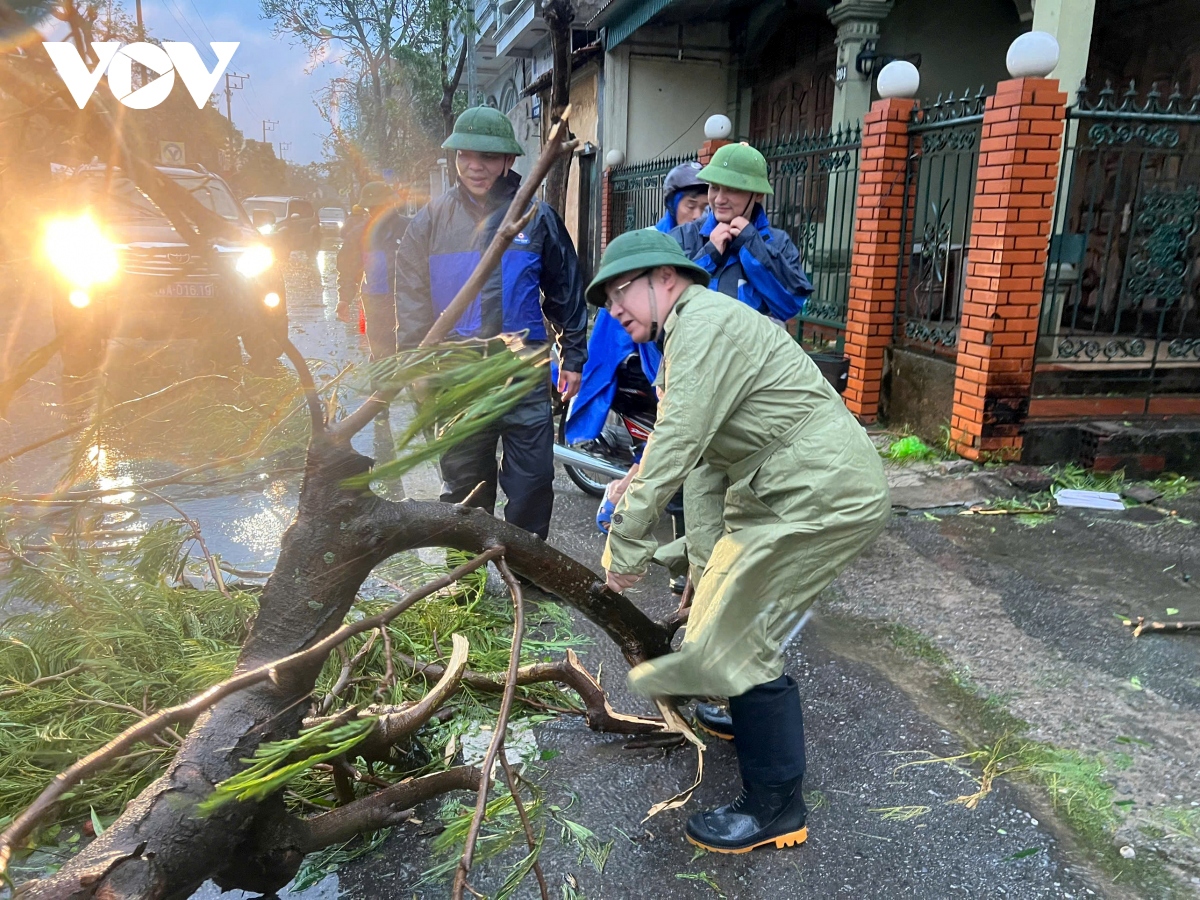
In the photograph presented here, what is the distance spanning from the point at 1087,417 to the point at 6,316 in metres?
15.4

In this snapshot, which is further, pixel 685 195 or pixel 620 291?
pixel 685 195

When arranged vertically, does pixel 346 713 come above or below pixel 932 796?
above

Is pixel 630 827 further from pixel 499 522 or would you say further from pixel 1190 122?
pixel 1190 122

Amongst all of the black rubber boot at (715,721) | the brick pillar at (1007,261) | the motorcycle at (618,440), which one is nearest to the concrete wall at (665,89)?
the brick pillar at (1007,261)

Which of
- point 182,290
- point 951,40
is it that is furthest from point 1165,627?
point 951,40

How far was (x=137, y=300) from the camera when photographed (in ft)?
27.9

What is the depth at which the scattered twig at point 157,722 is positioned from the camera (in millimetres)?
1664

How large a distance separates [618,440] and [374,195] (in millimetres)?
3151

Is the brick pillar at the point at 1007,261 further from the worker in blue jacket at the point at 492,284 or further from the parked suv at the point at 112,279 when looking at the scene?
the parked suv at the point at 112,279

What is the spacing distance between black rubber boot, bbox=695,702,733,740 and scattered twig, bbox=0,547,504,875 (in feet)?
4.34

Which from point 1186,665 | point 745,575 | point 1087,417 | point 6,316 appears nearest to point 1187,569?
point 1186,665

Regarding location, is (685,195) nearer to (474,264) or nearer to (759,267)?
(759,267)

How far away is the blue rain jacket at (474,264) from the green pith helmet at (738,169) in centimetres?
76

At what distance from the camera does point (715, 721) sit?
9.80 feet
